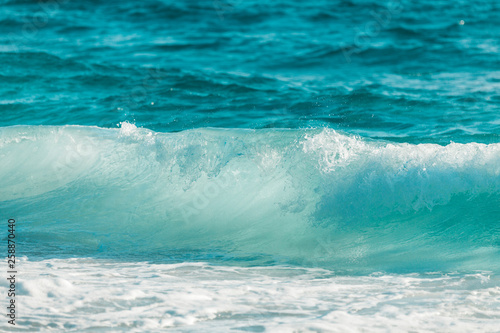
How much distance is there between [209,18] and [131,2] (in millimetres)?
2575

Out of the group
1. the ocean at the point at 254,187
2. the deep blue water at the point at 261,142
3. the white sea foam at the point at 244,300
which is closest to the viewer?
the white sea foam at the point at 244,300

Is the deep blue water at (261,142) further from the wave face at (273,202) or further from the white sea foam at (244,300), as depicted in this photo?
the white sea foam at (244,300)

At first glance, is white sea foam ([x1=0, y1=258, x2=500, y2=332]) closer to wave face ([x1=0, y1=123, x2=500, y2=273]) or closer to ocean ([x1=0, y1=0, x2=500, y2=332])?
ocean ([x1=0, y1=0, x2=500, y2=332])

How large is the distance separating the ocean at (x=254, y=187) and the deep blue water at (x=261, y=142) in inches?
0.9

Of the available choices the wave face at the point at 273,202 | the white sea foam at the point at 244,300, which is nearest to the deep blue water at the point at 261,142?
the wave face at the point at 273,202

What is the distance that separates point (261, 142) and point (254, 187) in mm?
513

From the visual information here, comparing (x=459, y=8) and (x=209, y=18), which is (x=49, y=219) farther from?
(x=459, y=8)

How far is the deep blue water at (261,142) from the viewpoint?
539cm

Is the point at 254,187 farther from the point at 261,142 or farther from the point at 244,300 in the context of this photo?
the point at 244,300

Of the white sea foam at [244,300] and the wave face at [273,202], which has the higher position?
the wave face at [273,202]

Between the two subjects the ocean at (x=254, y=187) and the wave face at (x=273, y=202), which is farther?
the wave face at (x=273, y=202)

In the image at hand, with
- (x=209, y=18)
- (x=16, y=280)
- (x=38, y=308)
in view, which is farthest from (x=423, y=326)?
(x=209, y=18)

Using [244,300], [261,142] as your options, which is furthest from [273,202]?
[244,300]

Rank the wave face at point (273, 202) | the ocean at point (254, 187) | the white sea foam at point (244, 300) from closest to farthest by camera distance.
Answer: the white sea foam at point (244, 300) → the ocean at point (254, 187) → the wave face at point (273, 202)
